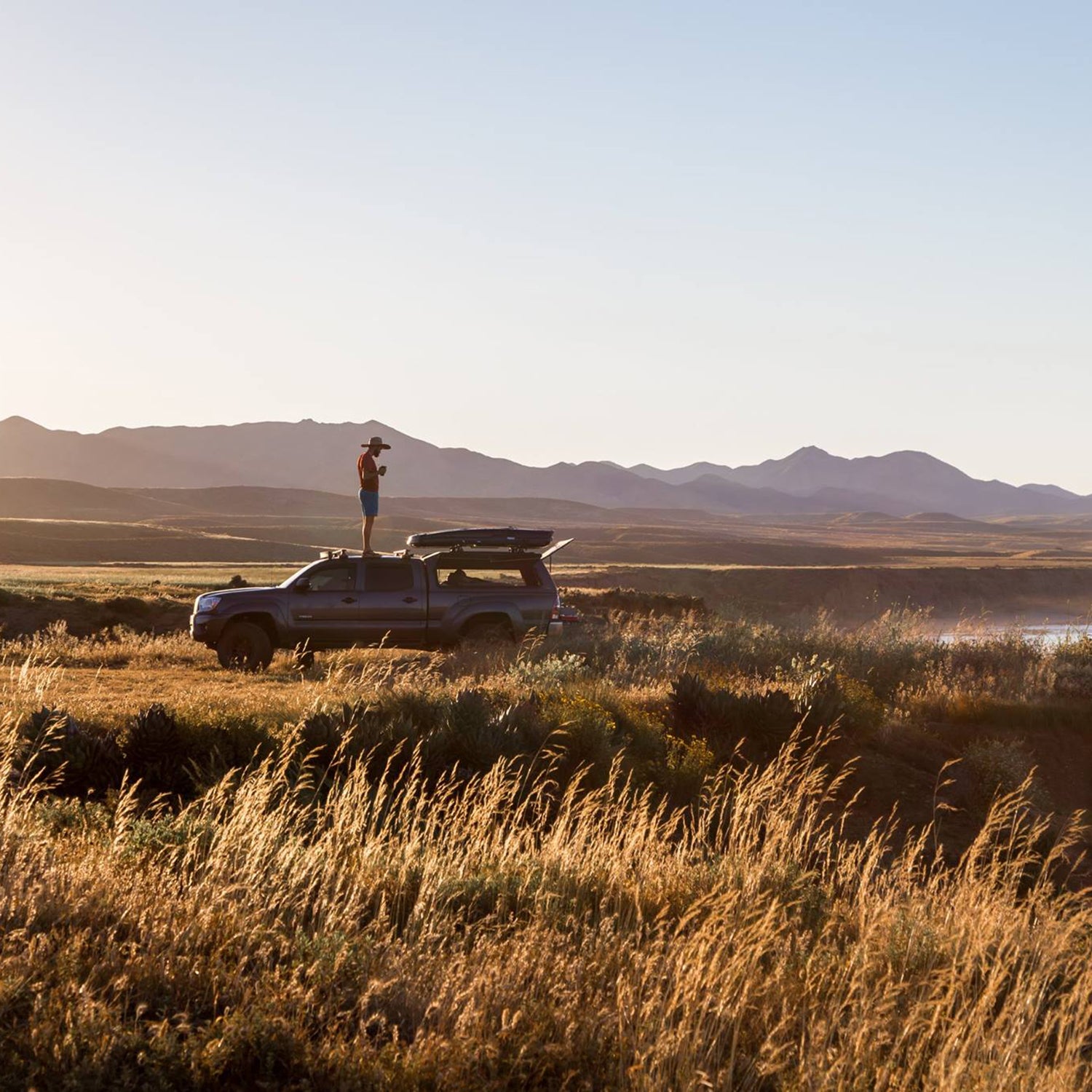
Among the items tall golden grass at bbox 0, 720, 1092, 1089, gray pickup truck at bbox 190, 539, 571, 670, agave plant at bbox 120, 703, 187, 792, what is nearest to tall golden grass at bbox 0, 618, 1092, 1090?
tall golden grass at bbox 0, 720, 1092, 1089

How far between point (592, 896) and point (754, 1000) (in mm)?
1684

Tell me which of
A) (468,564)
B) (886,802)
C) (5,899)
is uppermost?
(468,564)

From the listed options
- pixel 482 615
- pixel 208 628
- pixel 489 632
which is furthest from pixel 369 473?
pixel 208 628

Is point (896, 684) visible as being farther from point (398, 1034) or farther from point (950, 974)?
point (398, 1034)

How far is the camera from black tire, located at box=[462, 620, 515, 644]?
18.3 meters

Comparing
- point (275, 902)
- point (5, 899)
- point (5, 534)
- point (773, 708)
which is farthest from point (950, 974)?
point (5, 534)

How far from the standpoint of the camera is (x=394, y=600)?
59.2 ft

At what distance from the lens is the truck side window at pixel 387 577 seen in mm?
18078

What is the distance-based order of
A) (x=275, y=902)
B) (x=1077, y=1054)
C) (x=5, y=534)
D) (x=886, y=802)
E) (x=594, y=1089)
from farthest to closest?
1. (x=5, y=534)
2. (x=886, y=802)
3. (x=275, y=902)
4. (x=1077, y=1054)
5. (x=594, y=1089)

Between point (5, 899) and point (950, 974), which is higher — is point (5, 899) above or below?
above

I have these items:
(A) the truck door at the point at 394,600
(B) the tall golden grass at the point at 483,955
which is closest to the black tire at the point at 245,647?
(A) the truck door at the point at 394,600

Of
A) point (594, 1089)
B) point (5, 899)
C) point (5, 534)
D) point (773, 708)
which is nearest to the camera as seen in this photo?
point (594, 1089)

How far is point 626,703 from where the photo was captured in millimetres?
15070

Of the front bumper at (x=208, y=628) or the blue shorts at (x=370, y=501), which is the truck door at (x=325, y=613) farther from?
the blue shorts at (x=370, y=501)
